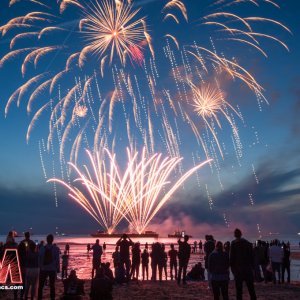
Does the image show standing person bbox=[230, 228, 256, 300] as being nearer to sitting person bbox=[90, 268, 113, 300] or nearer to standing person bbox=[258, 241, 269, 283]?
sitting person bbox=[90, 268, 113, 300]

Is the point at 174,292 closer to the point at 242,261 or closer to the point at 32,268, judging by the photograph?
the point at 242,261

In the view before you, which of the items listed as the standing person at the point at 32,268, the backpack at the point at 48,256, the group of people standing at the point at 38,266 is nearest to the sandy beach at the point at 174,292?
the group of people standing at the point at 38,266

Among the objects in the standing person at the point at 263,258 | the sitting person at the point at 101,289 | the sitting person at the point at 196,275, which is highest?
the standing person at the point at 263,258

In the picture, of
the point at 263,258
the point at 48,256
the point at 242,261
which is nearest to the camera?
the point at 242,261

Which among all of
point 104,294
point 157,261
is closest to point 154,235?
point 157,261

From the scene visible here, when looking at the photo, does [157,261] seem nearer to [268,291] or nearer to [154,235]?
[268,291]

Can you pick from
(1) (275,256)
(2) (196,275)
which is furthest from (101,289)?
(2) (196,275)

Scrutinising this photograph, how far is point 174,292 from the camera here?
14047 mm

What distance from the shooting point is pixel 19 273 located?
11.6m

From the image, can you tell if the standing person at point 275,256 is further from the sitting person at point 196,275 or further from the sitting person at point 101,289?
the sitting person at point 101,289

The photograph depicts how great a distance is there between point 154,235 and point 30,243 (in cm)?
14807

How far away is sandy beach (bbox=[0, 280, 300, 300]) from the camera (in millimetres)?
12930

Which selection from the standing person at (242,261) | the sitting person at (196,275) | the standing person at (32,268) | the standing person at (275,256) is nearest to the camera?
the standing person at (242,261)

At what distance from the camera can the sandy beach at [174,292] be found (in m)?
12.9
